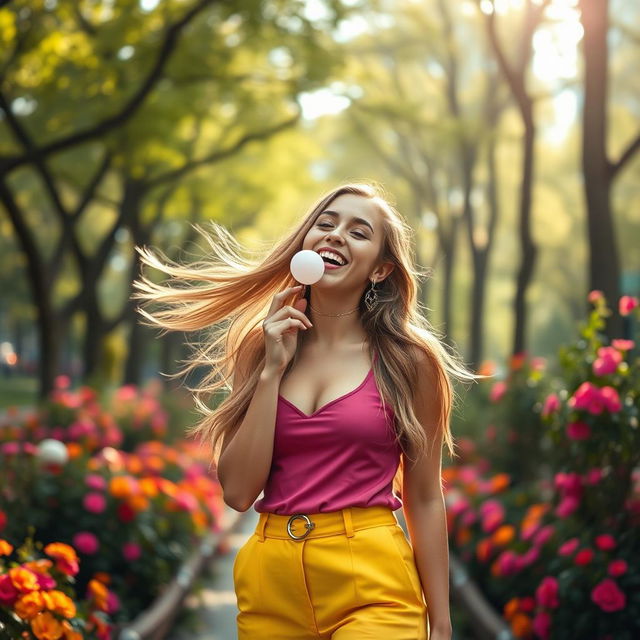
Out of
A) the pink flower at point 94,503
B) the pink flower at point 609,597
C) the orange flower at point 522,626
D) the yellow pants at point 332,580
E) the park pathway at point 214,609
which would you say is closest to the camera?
the yellow pants at point 332,580

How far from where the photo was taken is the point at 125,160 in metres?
13.9

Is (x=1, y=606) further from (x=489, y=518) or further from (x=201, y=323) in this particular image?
(x=489, y=518)

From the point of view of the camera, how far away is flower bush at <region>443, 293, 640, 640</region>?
566 cm

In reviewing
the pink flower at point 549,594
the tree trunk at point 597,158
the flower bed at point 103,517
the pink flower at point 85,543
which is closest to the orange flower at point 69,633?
the flower bed at point 103,517

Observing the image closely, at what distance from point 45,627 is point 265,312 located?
4.67ft

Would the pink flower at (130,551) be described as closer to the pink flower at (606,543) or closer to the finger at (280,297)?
the pink flower at (606,543)

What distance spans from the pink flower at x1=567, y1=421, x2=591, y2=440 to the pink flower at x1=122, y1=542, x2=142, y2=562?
2.95m

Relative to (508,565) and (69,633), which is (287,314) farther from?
(508,565)

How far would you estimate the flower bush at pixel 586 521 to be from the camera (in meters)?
5.66

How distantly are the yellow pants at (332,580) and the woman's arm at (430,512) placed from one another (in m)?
0.06

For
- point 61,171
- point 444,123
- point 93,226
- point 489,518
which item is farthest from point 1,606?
point 93,226

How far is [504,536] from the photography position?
295 inches

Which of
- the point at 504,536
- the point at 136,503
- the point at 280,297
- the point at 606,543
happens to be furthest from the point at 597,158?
the point at 280,297

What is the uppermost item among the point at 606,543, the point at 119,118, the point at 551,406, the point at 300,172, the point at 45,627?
the point at 300,172
